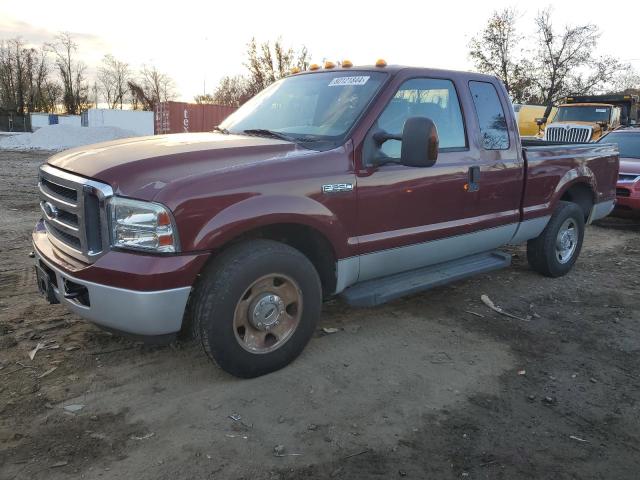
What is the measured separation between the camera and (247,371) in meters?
3.29

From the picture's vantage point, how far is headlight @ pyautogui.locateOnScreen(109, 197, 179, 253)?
9.11 feet

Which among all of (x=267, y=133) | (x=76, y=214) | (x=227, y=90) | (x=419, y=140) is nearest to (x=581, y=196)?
(x=419, y=140)

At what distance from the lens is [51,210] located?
3.37 meters

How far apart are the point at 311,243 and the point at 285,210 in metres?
0.49

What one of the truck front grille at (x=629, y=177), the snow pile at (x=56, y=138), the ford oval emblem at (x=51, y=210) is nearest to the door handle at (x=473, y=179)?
the ford oval emblem at (x=51, y=210)

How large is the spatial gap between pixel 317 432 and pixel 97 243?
1.58 m

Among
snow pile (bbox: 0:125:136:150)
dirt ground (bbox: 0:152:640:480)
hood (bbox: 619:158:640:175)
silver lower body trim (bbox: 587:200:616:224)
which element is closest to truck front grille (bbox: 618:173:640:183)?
hood (bbox: 619:158:640:175)

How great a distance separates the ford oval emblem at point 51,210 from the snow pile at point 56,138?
87.5ft

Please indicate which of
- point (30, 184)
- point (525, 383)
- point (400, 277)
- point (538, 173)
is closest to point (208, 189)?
point (400, 277)

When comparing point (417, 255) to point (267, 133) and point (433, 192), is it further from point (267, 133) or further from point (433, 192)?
point (267, 133)

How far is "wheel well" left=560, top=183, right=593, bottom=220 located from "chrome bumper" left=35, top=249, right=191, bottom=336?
15.5 feet

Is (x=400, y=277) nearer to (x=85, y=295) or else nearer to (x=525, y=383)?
(x=525, y=383)

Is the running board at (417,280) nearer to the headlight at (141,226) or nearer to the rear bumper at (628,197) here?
the headlight at (141,226)

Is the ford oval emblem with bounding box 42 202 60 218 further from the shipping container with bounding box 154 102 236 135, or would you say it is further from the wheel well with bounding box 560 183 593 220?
the shipping container with bounding box 154 102 236 135
